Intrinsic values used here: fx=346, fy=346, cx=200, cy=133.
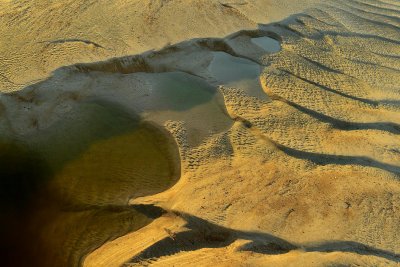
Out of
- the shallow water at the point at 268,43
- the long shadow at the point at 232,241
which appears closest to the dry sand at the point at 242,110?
the long shadow at the point at 232,241

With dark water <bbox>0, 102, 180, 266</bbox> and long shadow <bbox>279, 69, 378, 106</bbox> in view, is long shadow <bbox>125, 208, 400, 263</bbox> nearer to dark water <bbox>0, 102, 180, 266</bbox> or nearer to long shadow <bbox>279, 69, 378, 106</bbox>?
dark water <bbox>0, 102, 180, 266</bbox>

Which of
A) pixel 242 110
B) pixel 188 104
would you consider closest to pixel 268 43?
pixel 242 110

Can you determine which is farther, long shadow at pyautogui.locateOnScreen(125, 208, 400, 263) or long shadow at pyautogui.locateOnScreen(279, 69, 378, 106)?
long shadow at pyautogui.locateOnScreen(279, 69, 378, 106)

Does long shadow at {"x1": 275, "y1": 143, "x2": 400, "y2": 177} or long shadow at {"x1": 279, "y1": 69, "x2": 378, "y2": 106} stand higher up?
long shadow at {"x1": 279, "y1": 69, "x2": 378, "y2": 106}

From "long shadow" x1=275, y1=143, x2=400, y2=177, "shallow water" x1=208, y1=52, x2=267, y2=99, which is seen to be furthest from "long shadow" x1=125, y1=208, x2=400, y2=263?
"shallow water" x1=208, y1=52, x2=267, y2=99

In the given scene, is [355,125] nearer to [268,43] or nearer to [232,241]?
[268,43]
